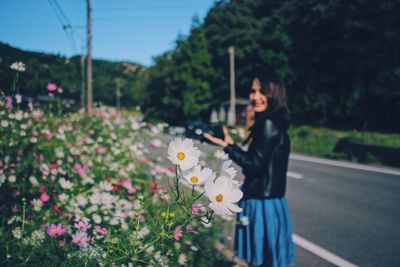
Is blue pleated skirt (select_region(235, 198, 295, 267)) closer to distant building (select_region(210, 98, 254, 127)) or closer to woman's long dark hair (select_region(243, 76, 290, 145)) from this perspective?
woman's long dark hair (select_region(243, 76, 290, 145))

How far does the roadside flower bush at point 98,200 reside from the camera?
3.19 ft

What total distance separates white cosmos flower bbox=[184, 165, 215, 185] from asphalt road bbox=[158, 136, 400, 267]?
2656 millimetres

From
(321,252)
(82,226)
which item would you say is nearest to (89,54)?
(321,252)

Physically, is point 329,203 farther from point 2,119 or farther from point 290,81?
point 290,81

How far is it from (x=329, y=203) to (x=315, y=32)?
96.2 ft

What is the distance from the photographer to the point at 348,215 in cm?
468

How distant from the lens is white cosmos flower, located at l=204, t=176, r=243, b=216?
0.87 metres

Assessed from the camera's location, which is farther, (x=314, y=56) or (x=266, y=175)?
(x=314, y=56)

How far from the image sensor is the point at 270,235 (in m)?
2.17

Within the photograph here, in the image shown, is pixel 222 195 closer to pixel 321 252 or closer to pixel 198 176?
pixel 198 176

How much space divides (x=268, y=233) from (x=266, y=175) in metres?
0.43

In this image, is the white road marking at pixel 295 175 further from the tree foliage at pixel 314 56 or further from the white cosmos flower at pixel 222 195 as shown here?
the tree foliage at pixel 314 56

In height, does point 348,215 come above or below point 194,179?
below

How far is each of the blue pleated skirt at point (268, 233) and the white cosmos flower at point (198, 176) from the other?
1.34 m
